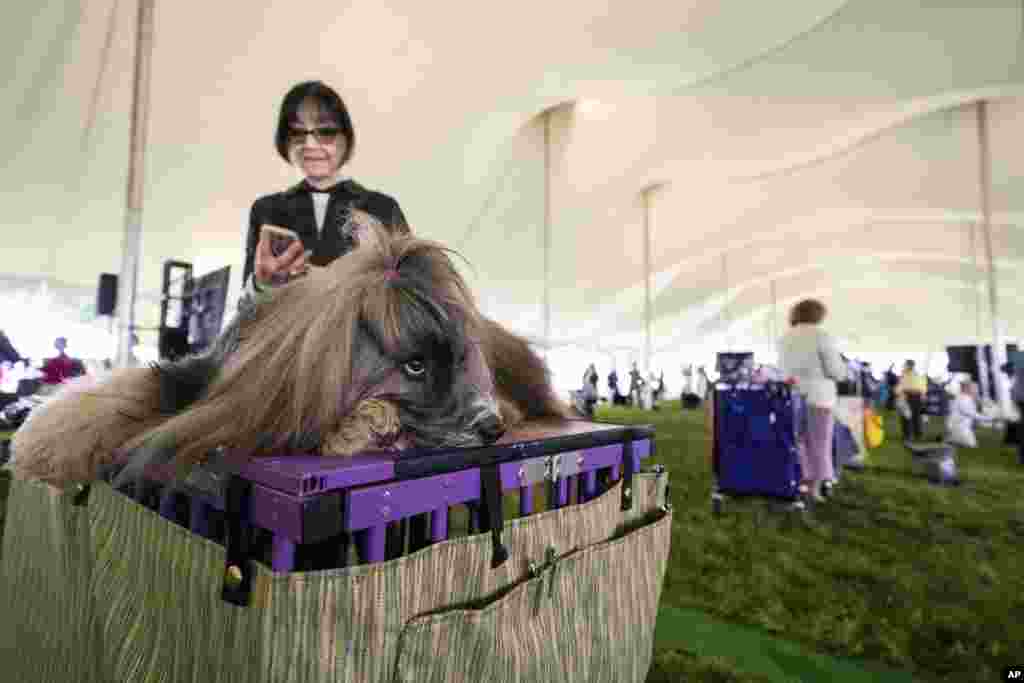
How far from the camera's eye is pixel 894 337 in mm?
27172

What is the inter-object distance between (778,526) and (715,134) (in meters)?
8.49

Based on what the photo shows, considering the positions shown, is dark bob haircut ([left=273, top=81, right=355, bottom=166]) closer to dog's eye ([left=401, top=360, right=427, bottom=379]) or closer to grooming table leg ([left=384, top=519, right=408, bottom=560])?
dog's eye ([left=401, top=360, right=427, bottom=379])

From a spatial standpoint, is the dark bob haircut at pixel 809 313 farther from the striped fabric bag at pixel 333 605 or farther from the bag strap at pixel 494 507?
the bag strap at pixel 494 507

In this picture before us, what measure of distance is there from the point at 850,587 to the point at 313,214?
228cm

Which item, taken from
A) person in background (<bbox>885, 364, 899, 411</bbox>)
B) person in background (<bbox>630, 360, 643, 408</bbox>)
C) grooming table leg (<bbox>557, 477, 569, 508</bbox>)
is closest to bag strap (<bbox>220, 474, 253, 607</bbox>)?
grooming table leg (<bbox>557, 477, 569, 508</bbox>)

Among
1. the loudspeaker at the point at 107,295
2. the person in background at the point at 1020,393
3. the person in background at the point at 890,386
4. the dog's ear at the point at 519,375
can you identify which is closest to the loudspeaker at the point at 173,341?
the loudspeaker at the point at 107,295

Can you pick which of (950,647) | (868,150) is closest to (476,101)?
(950,647)

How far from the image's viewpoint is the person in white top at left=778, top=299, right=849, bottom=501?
294 cm

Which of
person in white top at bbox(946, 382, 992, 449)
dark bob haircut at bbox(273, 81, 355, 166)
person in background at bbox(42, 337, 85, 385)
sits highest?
dark bob haircut at bbox(273, 81, 355, 166)

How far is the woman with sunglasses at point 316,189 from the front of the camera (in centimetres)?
116

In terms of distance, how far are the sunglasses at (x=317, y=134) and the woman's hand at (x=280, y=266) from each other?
1.05ft

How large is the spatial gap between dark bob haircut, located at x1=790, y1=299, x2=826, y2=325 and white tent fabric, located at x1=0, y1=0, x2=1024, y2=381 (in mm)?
1948

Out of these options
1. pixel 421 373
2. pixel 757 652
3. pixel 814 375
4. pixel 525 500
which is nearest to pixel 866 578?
pixel 757 652

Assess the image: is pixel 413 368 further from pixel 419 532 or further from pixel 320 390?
pixel 419 532
